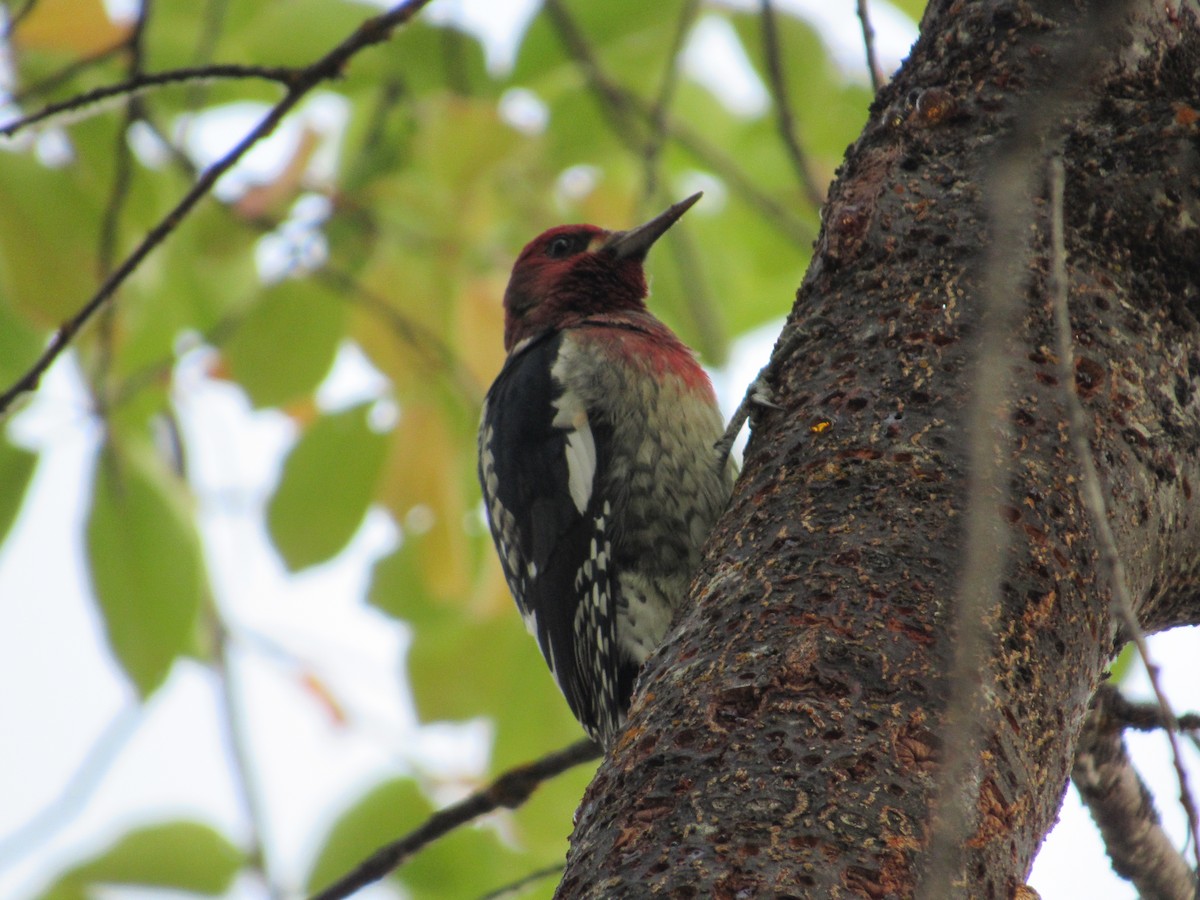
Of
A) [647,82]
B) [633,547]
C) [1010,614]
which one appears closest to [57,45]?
[647,82]

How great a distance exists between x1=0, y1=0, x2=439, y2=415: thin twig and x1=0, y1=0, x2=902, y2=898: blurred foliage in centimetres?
34

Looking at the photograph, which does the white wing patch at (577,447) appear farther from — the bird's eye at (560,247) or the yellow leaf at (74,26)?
the yellow leaf at (74,26)

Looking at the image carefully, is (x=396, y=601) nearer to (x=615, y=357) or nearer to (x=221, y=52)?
(x=615, y=357)

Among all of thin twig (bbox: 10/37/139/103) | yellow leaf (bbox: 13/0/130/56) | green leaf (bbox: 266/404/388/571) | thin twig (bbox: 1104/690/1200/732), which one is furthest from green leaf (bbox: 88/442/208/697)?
thin twig (bbox: 1104/690/1200/732)

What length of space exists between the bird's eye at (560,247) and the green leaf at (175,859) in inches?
83.9

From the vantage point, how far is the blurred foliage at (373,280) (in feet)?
8.73

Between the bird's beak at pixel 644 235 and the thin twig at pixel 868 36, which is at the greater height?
the bird's beak at pixel 644 235

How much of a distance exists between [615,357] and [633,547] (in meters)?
0.55

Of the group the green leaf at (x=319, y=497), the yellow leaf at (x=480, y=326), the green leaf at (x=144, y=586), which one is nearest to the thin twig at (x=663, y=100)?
the yellow leaf at (x=480, y=326)

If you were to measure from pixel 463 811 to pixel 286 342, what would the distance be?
3.82 ft

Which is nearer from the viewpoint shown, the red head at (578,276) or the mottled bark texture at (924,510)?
the mottled bark texture at (924,510)

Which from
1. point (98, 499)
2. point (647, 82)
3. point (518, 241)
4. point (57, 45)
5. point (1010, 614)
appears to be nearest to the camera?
point (1010, 614)

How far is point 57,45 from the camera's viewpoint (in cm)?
307

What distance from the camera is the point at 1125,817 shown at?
2213mm
